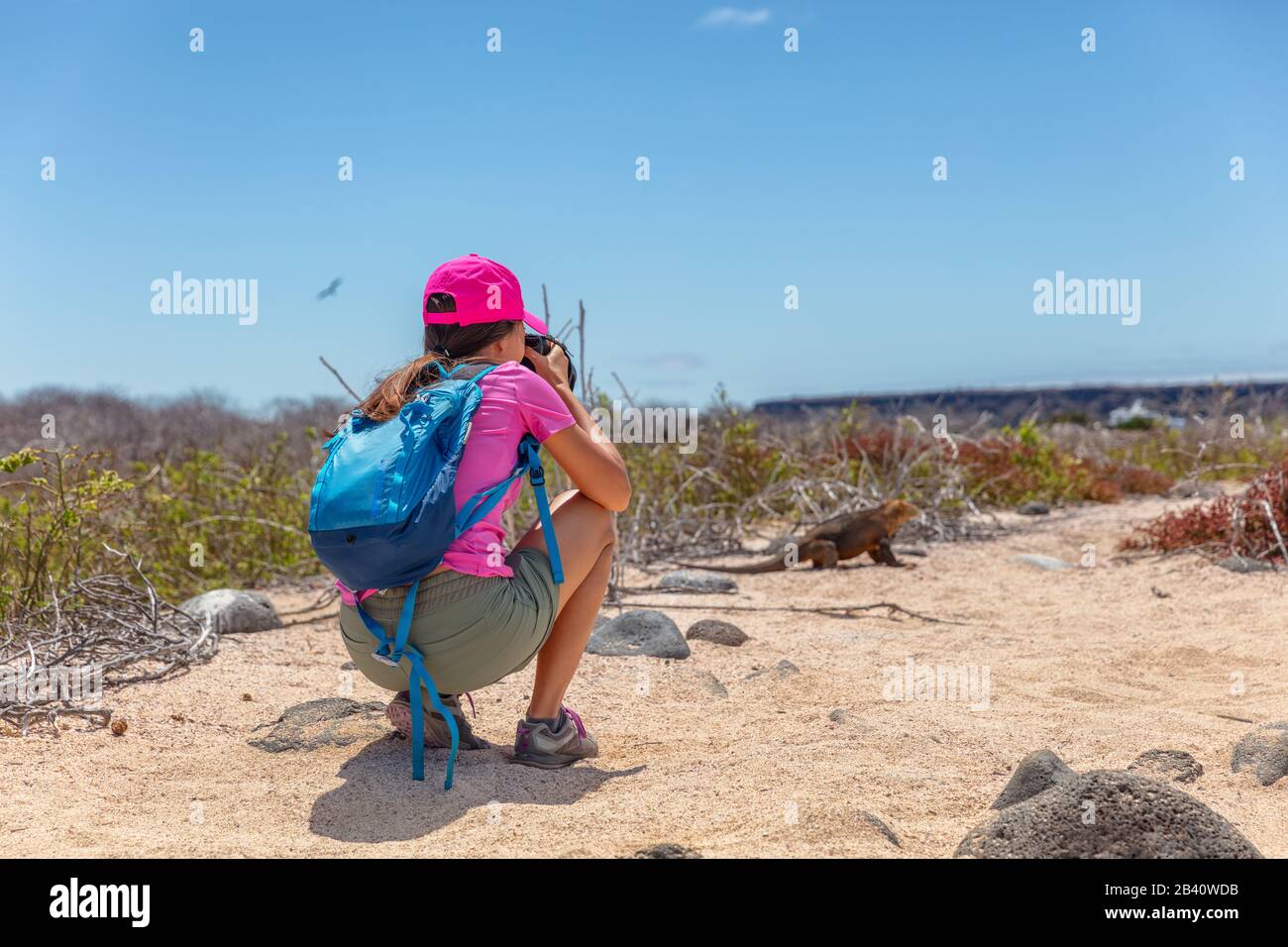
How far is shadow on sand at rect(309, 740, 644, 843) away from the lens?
2816 mm

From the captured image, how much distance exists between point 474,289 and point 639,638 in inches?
86.0

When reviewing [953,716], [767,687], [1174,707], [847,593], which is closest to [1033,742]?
[953,716]

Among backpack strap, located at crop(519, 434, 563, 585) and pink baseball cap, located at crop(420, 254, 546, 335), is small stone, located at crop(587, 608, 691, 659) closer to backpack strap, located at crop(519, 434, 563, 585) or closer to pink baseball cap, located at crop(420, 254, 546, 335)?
backpack strap, located at crop(519, 434, 563, 585)

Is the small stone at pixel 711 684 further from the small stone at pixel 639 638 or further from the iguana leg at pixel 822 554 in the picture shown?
the iguana leg at pixel 822 554

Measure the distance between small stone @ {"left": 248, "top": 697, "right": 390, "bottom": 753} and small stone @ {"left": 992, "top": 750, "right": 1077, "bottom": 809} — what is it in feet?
5.97

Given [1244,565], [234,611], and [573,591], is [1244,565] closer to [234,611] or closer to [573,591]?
[573,591]

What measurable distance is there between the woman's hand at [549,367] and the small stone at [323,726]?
1215 mm

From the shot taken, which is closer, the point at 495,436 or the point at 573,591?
the point at 495,436

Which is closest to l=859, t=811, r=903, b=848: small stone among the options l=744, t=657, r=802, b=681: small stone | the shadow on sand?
the shadow on sand

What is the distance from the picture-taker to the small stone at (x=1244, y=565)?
6.30 metres

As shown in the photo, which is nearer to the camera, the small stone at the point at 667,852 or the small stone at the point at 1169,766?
the small stone at the point at 667,852

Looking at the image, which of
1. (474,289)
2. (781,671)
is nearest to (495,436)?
(474,289)

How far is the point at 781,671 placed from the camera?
4523 millimetres

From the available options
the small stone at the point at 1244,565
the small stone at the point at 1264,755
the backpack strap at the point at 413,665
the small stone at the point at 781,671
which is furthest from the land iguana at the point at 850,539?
the backpack strap at the point at 413,665
